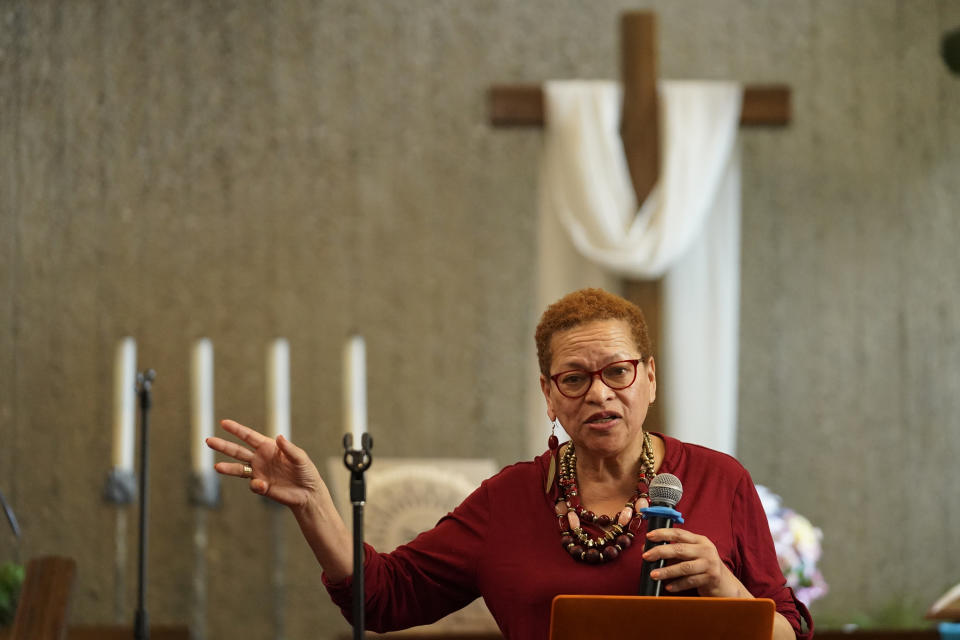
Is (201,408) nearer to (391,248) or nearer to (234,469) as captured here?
(391,248)

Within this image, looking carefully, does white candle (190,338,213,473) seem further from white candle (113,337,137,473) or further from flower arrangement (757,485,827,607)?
flower arrangement (757,485,827,607)

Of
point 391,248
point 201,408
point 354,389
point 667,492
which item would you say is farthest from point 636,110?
point 667,492

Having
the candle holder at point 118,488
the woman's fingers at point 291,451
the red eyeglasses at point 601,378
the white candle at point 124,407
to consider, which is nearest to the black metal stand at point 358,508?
the woman's fingers at point 291,451

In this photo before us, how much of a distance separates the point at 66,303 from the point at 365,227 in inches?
46.0

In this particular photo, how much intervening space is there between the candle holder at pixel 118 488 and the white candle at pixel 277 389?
51 cm

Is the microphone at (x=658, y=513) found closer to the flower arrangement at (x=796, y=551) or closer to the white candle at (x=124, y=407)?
the flower arrangement at (x=796, y=551)

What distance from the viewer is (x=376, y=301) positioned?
4.27 metres

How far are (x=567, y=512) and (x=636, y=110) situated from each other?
2.13 m

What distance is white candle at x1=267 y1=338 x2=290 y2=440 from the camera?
3.78 m

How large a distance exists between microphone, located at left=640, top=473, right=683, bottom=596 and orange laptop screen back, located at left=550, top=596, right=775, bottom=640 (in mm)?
109

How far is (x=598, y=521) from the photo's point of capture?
186cm

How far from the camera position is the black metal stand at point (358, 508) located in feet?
5.35

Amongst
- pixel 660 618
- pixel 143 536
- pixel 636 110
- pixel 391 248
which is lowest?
pixel 143 536

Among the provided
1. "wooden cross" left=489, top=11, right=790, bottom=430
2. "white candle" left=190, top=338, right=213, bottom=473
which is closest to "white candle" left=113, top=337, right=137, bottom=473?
"white candle" left=190, top=338, right=213, bottom=473
